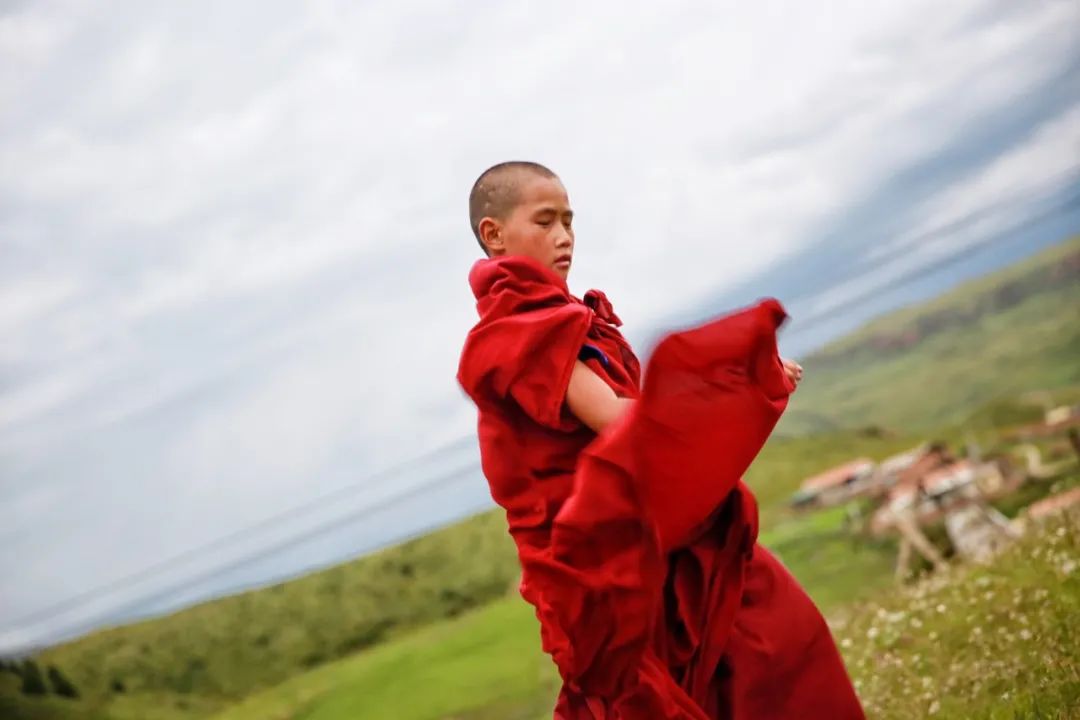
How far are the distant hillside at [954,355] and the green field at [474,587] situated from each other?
0.01m

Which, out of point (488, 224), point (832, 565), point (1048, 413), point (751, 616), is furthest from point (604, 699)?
point (1048, 413)

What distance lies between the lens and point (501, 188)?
1.87 metres

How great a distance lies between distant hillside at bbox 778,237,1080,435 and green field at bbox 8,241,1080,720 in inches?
0.4

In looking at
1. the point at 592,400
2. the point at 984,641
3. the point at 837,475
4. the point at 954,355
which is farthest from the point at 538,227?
the point at 954,355

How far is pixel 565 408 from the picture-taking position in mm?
1611

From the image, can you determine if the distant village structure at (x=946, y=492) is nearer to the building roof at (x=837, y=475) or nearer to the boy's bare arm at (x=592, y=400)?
the building roof at (x=837, y=475)

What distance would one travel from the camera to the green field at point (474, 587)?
18.5 ft

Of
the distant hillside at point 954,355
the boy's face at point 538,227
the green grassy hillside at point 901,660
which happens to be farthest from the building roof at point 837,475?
the boy's face at point 538,227

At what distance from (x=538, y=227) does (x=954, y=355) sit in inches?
220

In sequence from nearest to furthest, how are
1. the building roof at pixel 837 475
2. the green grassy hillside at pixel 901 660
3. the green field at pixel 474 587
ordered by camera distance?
1. the green grassy hillside at pixel 901 660
2. the green field at pixel 474 587
3. the building roof at pixel 837 475

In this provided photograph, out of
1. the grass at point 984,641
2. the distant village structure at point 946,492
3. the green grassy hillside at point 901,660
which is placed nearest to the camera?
the grass at point 984,641

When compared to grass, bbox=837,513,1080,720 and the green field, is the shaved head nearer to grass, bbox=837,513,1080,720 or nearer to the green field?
grass, bbox=837,513,1080,720

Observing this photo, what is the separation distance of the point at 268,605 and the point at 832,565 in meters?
3.43

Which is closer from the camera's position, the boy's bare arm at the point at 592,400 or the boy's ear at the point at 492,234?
the boy's bare arm at the point at 592,400
